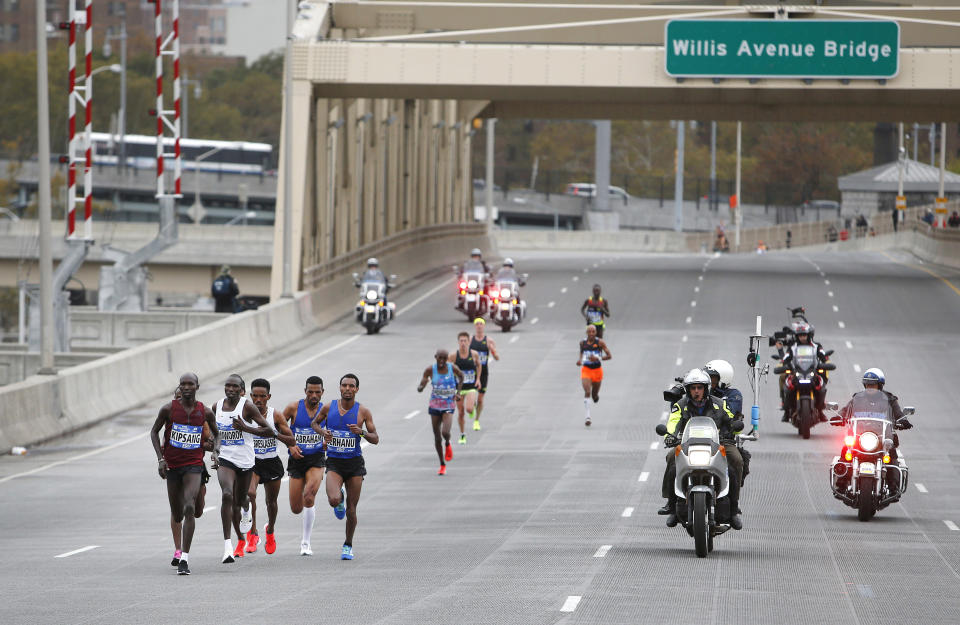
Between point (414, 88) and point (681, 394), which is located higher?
point (414, 88)

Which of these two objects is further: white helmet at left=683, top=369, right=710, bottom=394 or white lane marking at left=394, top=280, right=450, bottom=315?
white lane marking at left=394, top=280, right=450, bottom=315

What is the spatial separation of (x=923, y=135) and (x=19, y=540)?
146939 mm

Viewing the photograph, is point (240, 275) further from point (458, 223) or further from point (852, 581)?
point (852, 581)

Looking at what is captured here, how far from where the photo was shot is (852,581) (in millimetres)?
13562

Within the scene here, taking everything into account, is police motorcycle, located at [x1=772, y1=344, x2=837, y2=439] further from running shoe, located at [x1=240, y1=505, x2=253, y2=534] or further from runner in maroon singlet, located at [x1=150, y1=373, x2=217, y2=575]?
runner in maroon singlet, located at [x1=150, y1=373, x2=217, y2=575]

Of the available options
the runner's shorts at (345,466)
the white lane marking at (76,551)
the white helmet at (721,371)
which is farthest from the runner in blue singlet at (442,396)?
the runner's shorts at (345,466)

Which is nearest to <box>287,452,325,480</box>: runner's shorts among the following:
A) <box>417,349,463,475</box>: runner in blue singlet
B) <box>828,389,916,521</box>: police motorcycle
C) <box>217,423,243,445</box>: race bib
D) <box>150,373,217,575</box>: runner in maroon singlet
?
<box>217,423,243,445</box>: race bib

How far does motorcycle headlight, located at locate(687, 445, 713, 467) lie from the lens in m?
14.6

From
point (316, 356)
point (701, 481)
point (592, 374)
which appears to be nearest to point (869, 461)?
point (701, 481)

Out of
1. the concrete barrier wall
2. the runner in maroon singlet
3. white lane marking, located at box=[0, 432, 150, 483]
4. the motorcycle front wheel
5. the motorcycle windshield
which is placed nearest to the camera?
the runner in maroon singlet

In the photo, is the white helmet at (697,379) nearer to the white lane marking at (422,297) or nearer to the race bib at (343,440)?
the race bib at (343,440)

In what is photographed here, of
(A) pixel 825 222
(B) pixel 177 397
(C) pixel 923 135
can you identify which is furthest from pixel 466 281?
(C) pixel 923 135

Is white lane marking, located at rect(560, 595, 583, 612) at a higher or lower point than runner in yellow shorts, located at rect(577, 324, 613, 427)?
lower

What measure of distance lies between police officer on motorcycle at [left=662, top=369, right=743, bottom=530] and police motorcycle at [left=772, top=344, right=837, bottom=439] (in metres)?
11.1
